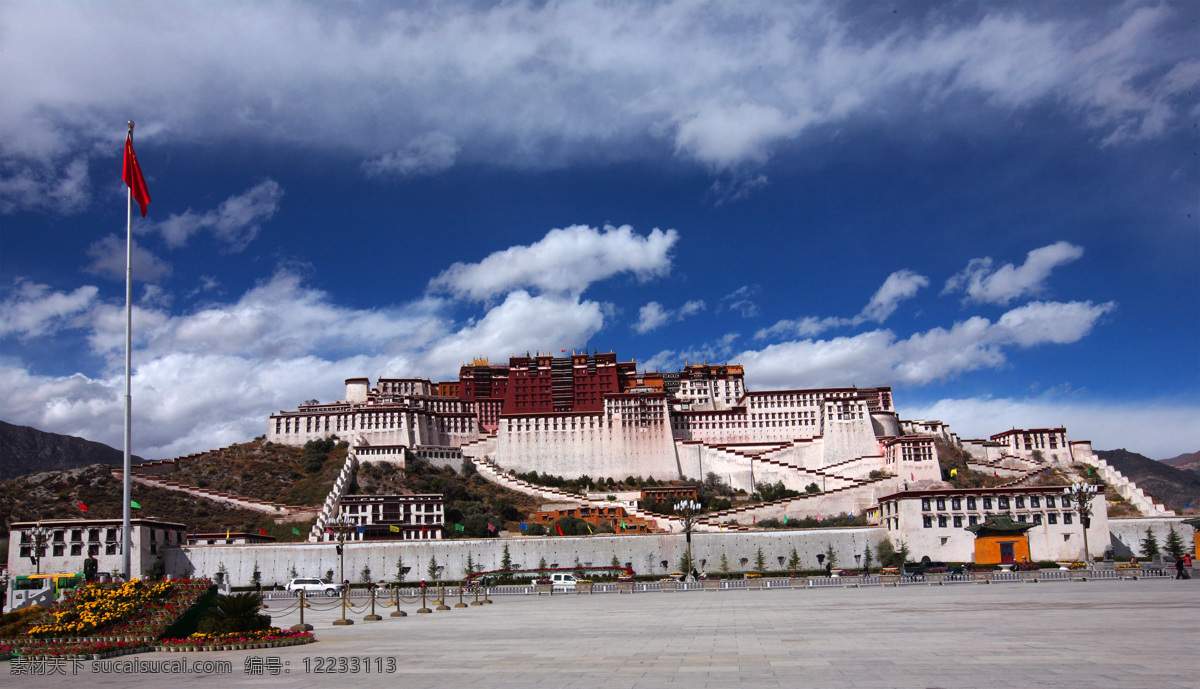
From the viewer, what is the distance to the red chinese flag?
1011 inches

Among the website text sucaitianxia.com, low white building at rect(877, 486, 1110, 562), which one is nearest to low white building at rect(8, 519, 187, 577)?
the website text sucaitianxia.com

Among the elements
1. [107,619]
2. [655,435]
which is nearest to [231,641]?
[107,619]

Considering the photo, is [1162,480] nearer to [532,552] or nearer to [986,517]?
[986,517]

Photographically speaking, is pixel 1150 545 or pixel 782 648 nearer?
pixel 782 648

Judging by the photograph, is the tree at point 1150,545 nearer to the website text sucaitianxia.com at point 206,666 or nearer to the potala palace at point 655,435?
the potala palace at point 655,435

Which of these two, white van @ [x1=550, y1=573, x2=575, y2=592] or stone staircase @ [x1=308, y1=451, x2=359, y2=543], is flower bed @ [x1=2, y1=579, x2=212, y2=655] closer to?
white van @ [x1=550, y1=573, x2=575, y2=592]

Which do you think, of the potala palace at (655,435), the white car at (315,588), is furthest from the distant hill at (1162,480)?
the white car at (315,588)

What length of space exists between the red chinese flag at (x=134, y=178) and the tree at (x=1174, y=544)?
6454 centimetres

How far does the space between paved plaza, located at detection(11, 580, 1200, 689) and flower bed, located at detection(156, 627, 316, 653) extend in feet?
1.29

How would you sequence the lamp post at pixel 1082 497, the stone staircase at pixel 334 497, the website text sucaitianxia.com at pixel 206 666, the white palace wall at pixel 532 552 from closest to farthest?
1. the website text sucaitianxia.com at pixel 206 666
2. the lamp post at pixel 1082 497
3. the white palace wall at pixel 532 552
4. the stone staircase at pixel 334 497

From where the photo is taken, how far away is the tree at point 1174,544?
58122 millimetres

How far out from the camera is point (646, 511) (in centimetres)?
7312

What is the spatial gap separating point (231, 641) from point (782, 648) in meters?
12.5

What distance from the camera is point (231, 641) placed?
62.5 feet
